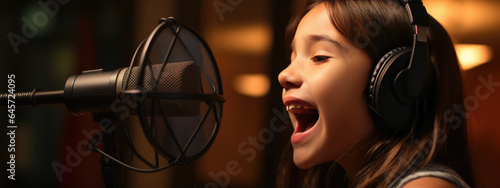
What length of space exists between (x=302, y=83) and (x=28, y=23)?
804 millimetres

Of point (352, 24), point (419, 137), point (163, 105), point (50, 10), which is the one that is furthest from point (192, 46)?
point (50, 10)

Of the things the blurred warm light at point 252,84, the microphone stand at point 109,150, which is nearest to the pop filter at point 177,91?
the microphone stand at point 109,150

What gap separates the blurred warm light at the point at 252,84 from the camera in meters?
1.19

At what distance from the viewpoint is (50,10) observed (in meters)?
1.10

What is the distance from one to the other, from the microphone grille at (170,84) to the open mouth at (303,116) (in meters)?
0.18

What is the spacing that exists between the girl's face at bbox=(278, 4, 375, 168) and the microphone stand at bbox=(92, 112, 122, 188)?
1.02 feet

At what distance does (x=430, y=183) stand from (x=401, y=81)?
0.16m

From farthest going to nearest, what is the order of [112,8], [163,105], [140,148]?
[112,8] → [140,148] → [163,105]

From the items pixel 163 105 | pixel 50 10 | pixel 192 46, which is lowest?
pixel 163 105

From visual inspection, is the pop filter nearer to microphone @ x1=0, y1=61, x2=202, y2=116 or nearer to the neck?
microphone @ x1=0, y1=61, x2=202, y2=116

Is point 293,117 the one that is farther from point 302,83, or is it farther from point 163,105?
point 163,105

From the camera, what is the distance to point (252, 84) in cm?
120

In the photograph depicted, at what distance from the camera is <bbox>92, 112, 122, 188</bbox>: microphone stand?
27.6 inches

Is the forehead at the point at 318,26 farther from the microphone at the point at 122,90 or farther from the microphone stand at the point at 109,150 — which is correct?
the microphone stand at the point at 109,150
